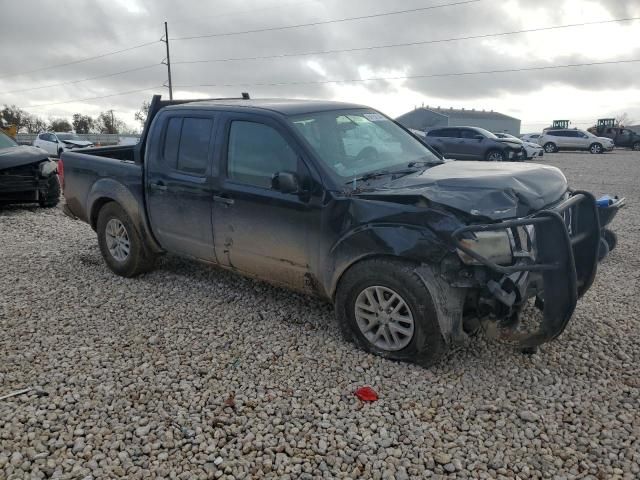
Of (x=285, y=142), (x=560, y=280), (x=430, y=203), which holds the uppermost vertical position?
(x=285, y=142)

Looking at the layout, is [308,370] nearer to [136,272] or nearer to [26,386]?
[26,386]

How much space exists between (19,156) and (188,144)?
6052 millimetres

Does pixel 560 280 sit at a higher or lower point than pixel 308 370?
higher

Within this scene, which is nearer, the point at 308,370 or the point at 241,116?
the point at 308,370

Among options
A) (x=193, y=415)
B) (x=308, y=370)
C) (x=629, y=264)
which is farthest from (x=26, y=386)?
(x=629, y=264)

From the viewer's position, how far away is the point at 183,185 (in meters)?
4.65

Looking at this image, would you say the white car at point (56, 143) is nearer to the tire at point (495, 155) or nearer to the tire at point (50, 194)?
the tire at point (50, 194)

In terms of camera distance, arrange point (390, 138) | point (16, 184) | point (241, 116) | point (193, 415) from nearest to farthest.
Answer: point (193, 415)
point (241, 116)
point (390, 138)
point (16, 184)

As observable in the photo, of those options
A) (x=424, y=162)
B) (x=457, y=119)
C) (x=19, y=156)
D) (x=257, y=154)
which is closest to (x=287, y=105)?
(x=257, y=154)

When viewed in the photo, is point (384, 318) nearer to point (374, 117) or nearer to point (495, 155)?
point (374, 117)

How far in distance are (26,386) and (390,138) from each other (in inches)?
137

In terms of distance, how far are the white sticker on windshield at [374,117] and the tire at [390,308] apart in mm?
1726

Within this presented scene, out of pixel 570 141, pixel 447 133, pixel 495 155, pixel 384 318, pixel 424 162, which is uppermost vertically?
pixel 447 133

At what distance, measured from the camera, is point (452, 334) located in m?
3.37
